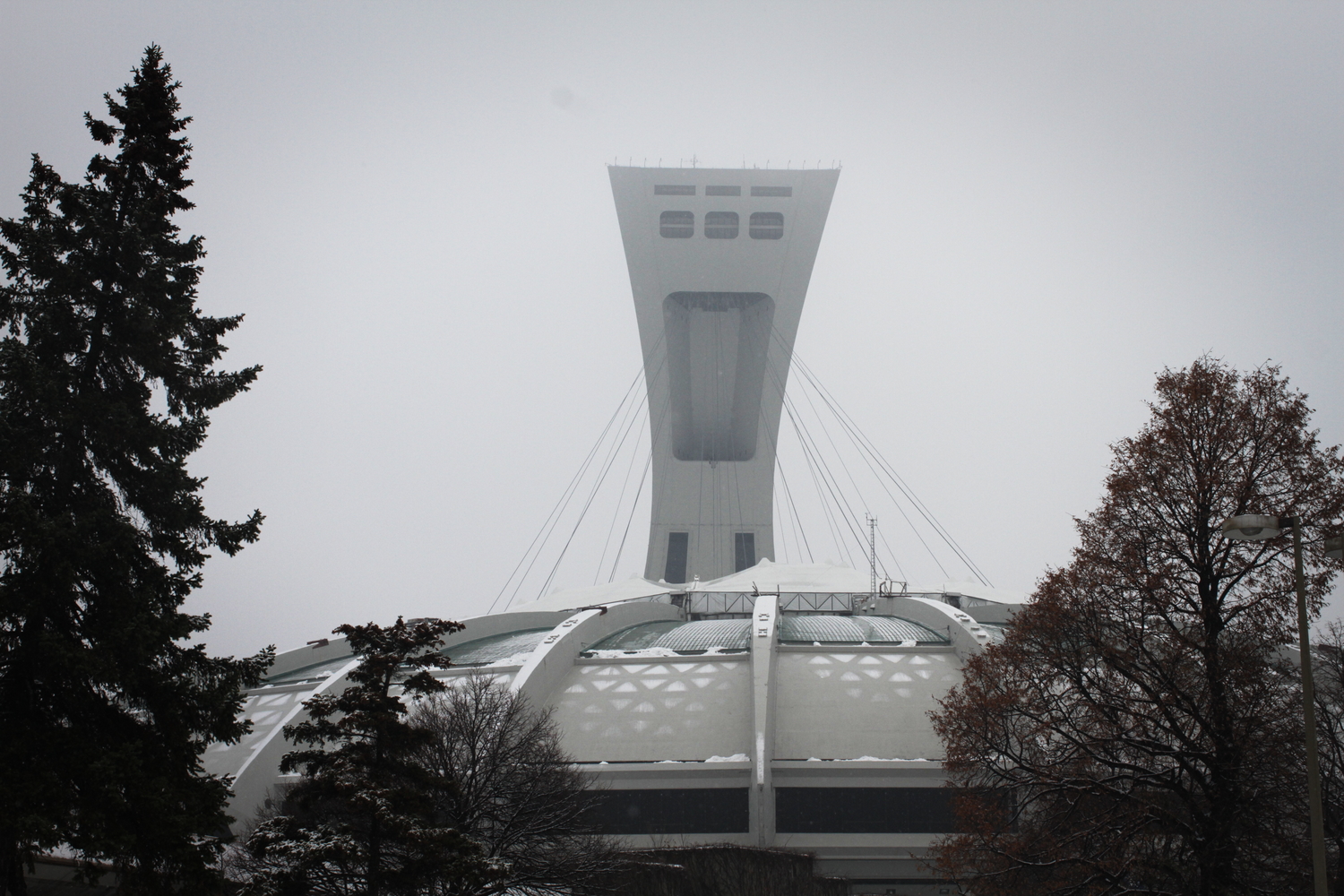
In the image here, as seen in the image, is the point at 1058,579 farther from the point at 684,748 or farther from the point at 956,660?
the point at 956,660

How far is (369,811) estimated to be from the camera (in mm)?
8727

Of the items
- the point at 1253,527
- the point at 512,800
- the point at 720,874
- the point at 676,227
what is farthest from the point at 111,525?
the point at 676,227

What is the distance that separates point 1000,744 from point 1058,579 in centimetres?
169

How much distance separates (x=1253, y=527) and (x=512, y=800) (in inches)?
349

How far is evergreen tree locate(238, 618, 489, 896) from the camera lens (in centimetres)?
874

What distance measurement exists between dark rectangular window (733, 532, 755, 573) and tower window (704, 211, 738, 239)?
12.0m

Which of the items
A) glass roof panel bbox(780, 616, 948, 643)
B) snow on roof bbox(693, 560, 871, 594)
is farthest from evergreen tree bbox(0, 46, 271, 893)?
snow on roof bbox(693, 560, 871, 594)

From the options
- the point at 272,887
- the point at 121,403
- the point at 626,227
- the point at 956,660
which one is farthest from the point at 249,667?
the point at 626,227

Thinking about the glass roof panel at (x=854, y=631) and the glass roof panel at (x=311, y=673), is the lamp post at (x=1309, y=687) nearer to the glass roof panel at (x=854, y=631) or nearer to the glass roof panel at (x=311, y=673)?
the glass roof panel at (x=854, y=631)

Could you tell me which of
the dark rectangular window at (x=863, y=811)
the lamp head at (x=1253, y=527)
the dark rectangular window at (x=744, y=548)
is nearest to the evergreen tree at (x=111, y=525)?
the lamp head at (x=1253, y=527)

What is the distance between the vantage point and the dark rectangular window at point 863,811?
15953mm

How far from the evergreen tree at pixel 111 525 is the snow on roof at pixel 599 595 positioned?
18.9m

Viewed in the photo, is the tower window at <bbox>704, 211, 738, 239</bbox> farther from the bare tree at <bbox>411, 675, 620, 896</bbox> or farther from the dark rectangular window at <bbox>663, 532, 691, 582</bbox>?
the bare tree at <bbox>411, 675, 620, 896</bbox>

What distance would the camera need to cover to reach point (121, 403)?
8.12 m
